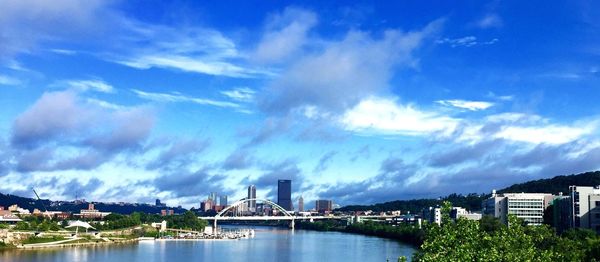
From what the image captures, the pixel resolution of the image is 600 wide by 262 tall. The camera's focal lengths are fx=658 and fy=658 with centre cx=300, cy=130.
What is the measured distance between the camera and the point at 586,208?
44.8 metres

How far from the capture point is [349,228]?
94312 mm

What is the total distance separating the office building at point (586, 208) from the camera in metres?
44.3

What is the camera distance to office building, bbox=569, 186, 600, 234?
4434 centimetres

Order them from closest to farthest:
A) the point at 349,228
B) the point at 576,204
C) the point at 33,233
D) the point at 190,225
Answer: the point at 576,204 → the point at 33,233 → the point at 190,225 → the point at 349,228

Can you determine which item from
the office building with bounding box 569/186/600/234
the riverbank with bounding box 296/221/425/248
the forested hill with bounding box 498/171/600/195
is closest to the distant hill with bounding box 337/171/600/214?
Answer: the forested hill with bounding box 498/171/600/195

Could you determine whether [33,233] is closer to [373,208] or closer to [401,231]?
[401,231]

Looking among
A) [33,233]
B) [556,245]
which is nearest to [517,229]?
[556,245]

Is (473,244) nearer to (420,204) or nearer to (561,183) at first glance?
(561,183)

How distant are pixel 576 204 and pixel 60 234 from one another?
41.1 metres

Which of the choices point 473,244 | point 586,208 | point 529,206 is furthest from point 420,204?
point 473,244

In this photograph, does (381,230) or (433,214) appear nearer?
(381,230)

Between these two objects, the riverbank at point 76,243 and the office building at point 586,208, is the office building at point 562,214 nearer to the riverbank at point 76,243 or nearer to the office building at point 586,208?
the office building at point 586,208

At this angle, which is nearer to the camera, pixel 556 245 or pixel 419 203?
pixel 556 245

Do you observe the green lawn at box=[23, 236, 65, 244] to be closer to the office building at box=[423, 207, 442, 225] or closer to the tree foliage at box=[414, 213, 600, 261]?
the office building at box=[423, 207, 442, 225]
